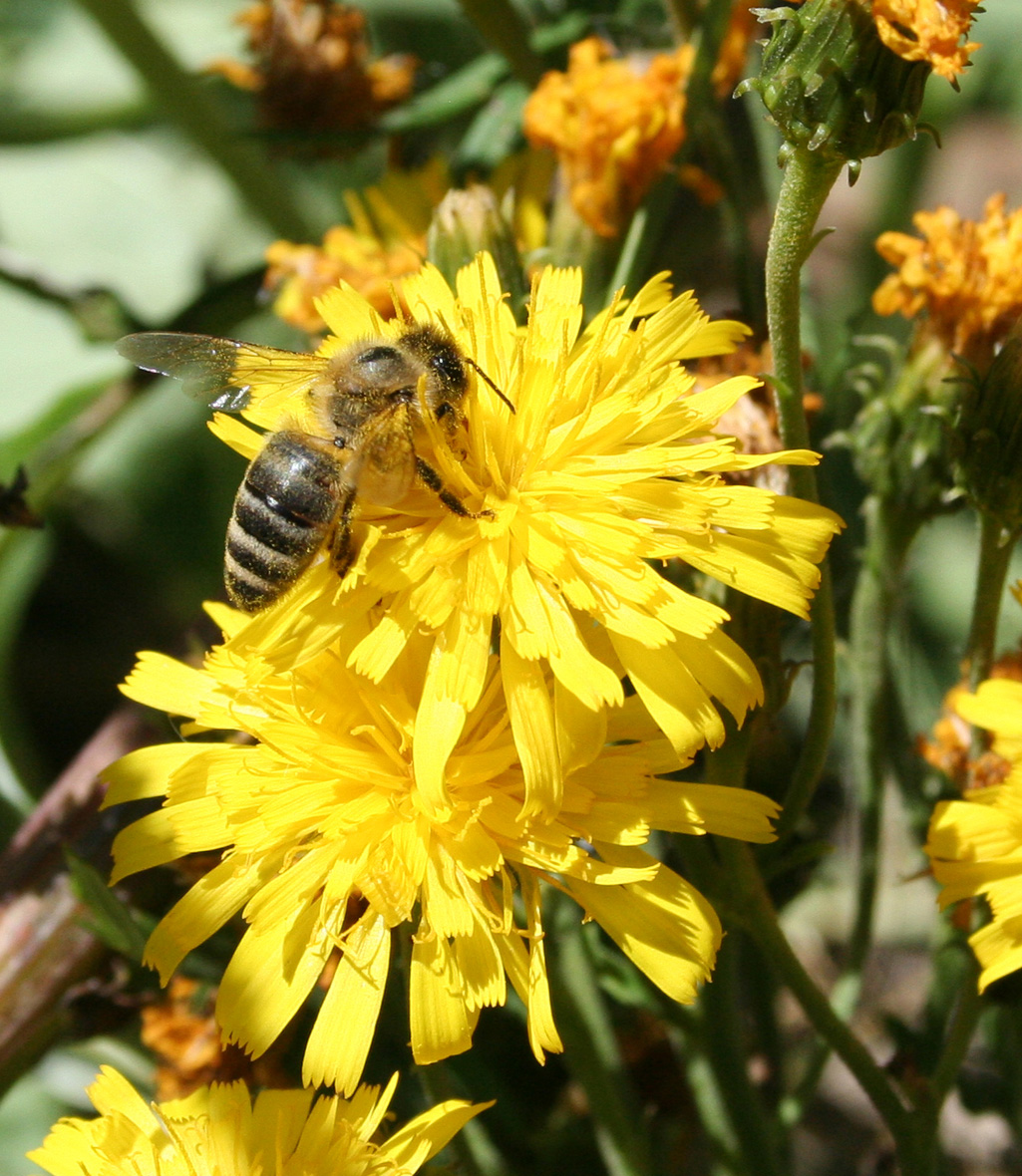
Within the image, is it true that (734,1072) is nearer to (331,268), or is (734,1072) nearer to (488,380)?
(488,380)

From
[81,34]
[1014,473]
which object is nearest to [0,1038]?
[1014,473]

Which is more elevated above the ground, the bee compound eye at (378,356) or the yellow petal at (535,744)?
the bee compound eye at (378,356)

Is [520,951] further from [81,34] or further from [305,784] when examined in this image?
[81,34]

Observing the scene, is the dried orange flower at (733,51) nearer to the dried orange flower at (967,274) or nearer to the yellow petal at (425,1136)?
the dried orange flower at (967,274)

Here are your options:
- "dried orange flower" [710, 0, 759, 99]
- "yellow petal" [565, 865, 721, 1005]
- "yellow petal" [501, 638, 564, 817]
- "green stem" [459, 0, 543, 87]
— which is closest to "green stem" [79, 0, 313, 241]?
"green stem" [459, 0, 543, 87]

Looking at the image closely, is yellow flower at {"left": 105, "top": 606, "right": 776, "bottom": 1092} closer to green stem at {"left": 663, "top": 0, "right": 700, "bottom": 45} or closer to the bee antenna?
the bee antenna

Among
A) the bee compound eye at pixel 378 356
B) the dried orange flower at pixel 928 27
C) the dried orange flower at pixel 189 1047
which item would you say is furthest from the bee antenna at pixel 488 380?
the dried orange flower at pixel 189 1047
